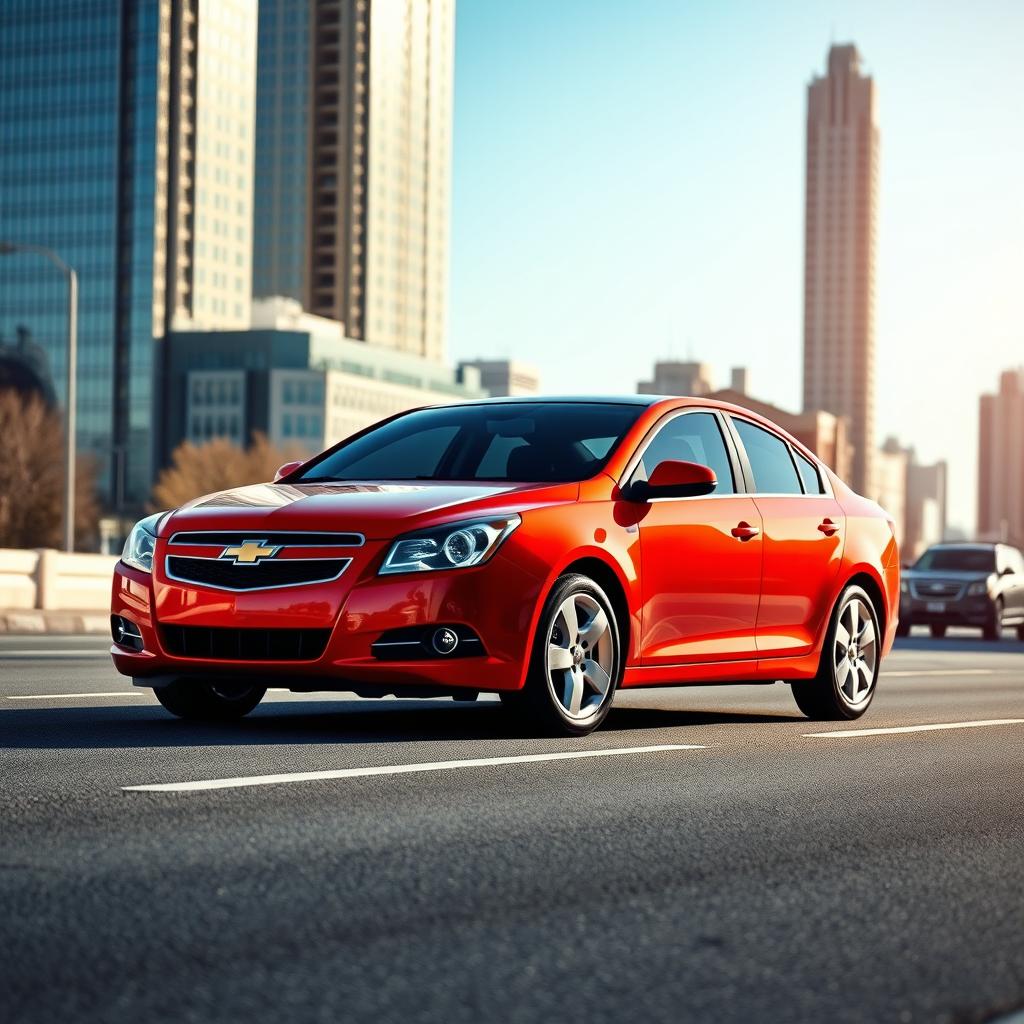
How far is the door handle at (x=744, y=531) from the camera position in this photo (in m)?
9.31

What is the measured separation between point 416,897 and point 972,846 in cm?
202

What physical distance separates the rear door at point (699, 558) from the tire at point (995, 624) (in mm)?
23580

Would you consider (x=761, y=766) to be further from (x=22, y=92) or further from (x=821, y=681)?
(x=22, y=92)

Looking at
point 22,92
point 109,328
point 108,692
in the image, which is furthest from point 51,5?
point 108,692

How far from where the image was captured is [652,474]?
342 inches

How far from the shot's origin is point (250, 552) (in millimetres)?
7750

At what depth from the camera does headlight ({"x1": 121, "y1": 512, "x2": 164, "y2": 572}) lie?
8.12 m

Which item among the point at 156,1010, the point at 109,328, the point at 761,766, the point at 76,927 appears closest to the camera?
the point at 156,1010

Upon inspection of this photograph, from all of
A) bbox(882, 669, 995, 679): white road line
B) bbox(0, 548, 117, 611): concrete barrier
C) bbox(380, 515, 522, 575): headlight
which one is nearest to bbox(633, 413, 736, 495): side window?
bbox(380, 515, 522, 575): headlight

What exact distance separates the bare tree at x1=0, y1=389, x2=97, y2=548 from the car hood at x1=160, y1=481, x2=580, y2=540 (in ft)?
251

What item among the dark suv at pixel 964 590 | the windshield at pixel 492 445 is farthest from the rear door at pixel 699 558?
the dark suv at pixel 964 590

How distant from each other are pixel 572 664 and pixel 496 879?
357 cm

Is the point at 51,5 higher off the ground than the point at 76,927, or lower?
higher

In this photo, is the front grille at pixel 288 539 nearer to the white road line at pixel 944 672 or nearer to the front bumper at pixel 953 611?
the white road line at pixel 944 672
